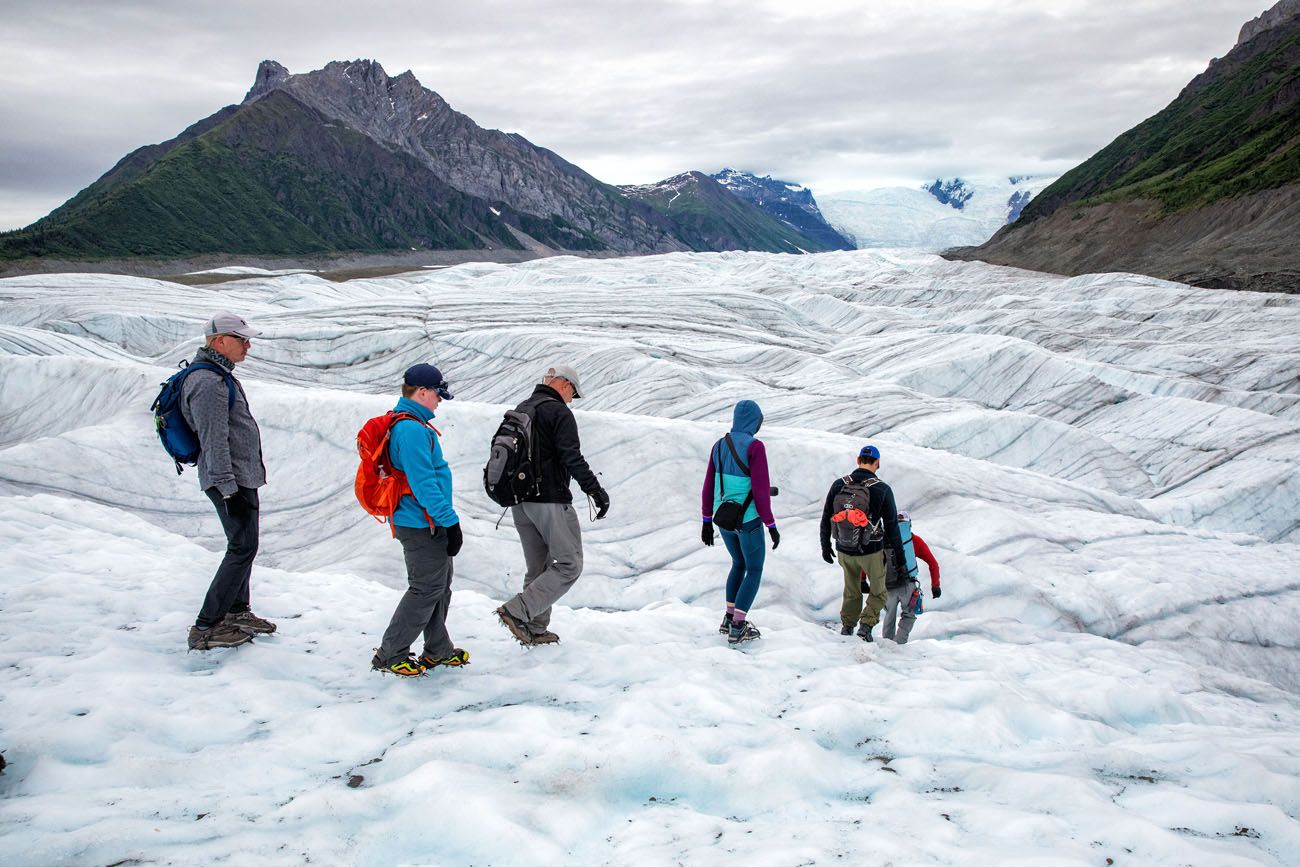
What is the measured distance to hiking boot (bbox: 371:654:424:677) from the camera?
5.86 m

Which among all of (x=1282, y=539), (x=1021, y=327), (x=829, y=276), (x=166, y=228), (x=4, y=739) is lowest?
(x=1282, y=539)

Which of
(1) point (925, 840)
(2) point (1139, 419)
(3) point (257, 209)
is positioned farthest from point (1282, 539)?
(3) point (257, 209)

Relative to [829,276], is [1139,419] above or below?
below

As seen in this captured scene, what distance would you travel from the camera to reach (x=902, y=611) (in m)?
7.73

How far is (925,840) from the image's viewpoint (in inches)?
160

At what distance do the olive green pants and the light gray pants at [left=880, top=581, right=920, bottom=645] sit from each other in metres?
0.13

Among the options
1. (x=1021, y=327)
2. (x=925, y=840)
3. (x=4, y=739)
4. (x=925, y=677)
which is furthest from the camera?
(x=1021, y=327)

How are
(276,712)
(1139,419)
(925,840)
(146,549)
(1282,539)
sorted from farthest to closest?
(1139,419) < (1282,539) < (146,549) < (276,712) < (925,840)

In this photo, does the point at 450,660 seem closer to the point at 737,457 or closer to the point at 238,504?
the point at 238,504

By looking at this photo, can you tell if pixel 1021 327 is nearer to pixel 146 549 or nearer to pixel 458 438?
pixel 458 438

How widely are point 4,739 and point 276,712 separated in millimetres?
1437

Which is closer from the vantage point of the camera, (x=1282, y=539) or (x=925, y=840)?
(x=925, y=840)

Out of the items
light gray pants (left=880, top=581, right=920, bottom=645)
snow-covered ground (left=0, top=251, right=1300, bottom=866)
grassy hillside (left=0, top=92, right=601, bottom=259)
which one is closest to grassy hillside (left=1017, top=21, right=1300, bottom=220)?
snow-covered ground (left=0, top=251, right=1300, bottom=866)

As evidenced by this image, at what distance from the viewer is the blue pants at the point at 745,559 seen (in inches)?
279
